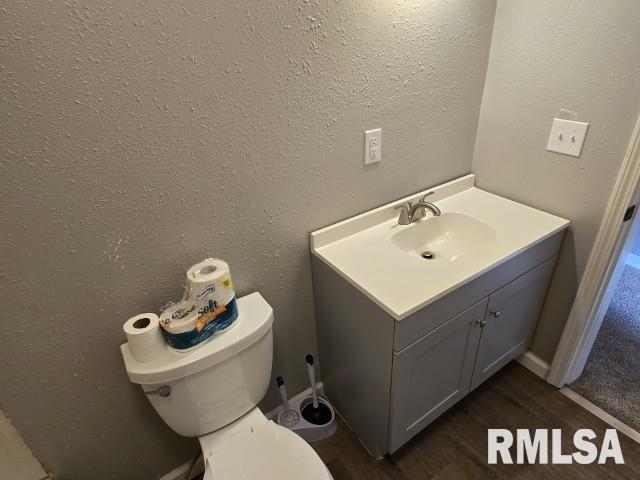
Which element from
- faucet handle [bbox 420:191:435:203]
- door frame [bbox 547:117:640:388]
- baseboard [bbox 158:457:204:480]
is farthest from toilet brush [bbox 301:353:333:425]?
door frame [bbox 547:117:640:388]

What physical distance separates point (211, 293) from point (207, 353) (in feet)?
0.53

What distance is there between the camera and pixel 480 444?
4.75 feet

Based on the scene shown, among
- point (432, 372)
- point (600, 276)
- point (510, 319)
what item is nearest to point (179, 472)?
point (432, 372)

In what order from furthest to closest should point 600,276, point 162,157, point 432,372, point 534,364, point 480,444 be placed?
point 534,364, point 480,444, point 600,276, point 432,372, point 162,157

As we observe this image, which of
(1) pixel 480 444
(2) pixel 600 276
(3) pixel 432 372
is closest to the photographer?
(3) pixel 432 372

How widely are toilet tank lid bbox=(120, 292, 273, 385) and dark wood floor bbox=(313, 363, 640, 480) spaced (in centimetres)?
73

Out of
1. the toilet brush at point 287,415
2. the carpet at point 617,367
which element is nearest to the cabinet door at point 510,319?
Result: the carpet at point 617,367

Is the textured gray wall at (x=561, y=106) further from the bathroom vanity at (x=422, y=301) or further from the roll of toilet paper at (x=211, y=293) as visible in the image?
the roll of toilet paper at (x=211, y=293)

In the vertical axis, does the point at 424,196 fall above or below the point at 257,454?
above

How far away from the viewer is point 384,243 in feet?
4.30

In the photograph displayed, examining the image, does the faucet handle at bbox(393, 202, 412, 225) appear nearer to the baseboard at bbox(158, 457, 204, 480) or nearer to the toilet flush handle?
the toilet flush handle

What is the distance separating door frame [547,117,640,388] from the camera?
1176 millimetres

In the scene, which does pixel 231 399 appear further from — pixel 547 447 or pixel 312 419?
pixel 547 447

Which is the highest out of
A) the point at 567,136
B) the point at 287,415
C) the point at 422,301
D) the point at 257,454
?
the point at 567,136
